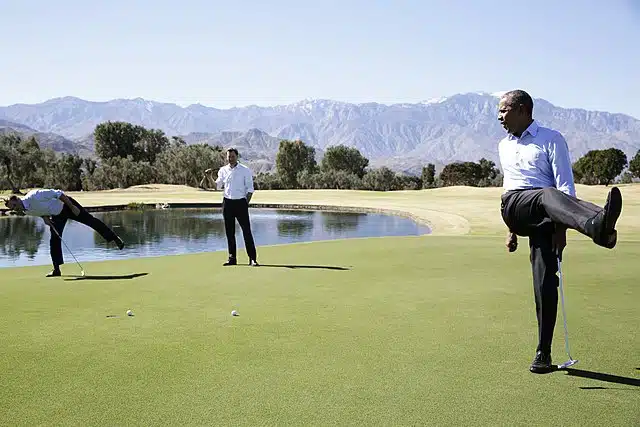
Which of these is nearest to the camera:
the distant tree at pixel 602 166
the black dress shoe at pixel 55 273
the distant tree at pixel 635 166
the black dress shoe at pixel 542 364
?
the black dress shoe at pixel 542 364

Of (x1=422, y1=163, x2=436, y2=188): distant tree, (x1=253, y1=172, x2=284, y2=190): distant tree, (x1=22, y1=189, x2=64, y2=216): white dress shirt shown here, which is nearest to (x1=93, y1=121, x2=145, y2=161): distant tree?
(x1=253, y1=172, x2=284, y2=190): distant tree

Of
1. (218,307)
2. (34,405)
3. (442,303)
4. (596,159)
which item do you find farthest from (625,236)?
(596,159)

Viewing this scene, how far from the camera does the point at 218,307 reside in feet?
21.6

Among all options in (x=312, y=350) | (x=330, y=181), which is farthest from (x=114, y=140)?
(x=312, y=350)

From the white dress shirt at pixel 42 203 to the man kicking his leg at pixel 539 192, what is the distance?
708 cm

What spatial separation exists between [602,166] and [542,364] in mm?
99948

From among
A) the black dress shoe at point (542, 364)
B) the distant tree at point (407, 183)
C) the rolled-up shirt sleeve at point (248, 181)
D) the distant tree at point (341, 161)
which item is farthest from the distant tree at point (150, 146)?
the black dress shoe at point (542, 364)

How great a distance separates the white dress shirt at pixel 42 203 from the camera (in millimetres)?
9484

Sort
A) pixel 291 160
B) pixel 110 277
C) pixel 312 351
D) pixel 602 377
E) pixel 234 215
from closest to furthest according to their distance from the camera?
pixel 602 377, pixel 312 351, pixel 110 277, pixel 234 215, pixel 291 160

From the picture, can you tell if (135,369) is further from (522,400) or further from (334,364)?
(522,400)

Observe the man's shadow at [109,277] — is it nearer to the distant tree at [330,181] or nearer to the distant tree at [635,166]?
the distant tree at [330,181]

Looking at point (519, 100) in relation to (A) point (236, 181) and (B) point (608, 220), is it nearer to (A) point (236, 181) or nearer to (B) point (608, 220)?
(B) point (608, 220)

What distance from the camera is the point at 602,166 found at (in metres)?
96.0

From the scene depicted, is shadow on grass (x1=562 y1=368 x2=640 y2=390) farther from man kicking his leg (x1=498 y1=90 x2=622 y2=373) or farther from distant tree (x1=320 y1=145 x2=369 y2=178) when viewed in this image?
distant tree (x1=320 y1=145 x2=369 y2=178)
